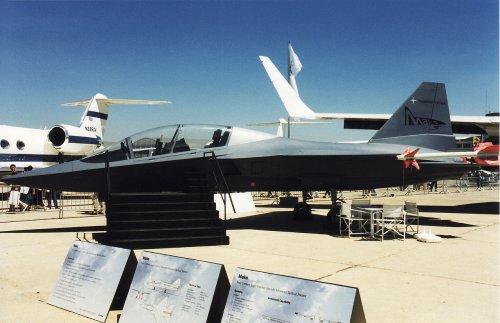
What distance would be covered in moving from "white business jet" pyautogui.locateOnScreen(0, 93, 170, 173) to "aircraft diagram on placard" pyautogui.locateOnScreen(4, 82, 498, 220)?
596 inches

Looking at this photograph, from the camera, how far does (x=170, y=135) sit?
9.52 metres

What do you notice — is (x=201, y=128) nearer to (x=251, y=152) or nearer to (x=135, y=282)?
Answer: (x=251, y=152)

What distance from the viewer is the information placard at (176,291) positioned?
3250mm

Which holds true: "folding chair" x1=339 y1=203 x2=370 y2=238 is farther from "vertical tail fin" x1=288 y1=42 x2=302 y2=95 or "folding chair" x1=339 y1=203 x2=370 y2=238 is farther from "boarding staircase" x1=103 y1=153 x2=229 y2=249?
"vertical tail fin" x1=288 y1=42 x2=302 y2=95

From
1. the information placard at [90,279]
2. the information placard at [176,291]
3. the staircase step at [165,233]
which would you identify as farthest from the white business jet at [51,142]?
the information placard at [176,291]

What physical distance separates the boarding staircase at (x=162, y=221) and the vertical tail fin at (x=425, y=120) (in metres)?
6.30

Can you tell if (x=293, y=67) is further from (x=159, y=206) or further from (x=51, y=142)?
(x=159, y=206)

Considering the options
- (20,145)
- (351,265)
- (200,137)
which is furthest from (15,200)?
(351,265)

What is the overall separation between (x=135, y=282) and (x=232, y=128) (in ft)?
22.6

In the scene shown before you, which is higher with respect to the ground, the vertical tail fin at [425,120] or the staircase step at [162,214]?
the vertical tail fin at [425,120]

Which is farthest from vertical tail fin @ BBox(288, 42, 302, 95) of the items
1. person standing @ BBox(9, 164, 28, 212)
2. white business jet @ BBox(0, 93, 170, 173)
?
person standing @ BBox(9, 164, 28, 212)

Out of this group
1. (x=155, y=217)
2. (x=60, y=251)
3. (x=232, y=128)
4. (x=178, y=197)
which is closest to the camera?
(x=60, y=251)

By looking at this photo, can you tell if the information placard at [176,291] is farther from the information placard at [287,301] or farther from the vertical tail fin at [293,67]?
the vertical tail fin at [293,67]

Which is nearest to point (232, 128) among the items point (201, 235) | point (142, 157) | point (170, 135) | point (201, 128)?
Answer: point (201, 128)
